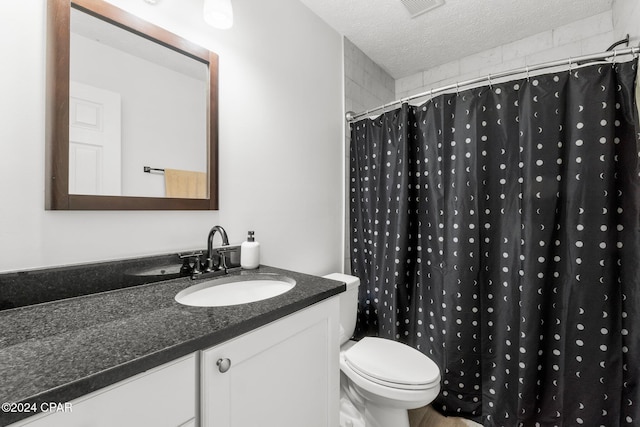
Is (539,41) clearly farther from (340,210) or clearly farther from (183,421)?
(183,421)

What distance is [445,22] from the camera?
6.06 ft

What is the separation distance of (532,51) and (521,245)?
5.21ft

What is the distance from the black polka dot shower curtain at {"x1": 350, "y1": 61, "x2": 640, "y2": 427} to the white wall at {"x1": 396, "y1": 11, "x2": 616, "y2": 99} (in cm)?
79

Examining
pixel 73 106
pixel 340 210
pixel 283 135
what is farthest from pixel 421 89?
pixel 73 106

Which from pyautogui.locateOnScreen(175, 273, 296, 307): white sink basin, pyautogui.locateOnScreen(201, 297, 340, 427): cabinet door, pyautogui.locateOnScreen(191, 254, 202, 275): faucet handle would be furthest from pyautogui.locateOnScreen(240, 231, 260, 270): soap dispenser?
pyautogui.locateOnScreen(201, 297, 340, 427): cabinet door

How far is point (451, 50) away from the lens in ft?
7.16

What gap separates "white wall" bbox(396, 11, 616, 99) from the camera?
1.76m

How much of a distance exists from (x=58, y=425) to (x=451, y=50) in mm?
2832

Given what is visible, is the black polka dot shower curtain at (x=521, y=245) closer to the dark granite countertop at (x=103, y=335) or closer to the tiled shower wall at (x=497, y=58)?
the tiled shower wall at (x=497, y=58)

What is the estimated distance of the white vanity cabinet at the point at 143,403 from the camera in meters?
0.45

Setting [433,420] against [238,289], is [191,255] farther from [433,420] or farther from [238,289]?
[433,420]

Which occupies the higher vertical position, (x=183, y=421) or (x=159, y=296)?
(x=159, y=296)

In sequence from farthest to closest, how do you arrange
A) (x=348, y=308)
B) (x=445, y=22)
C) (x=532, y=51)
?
(x=532, y=51) → (x=445, y=22) → (x=348, y=308)

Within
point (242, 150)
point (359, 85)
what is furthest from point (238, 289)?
point (359, 85)
